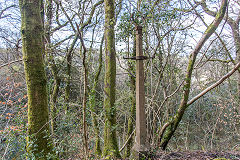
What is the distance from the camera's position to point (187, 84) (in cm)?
257

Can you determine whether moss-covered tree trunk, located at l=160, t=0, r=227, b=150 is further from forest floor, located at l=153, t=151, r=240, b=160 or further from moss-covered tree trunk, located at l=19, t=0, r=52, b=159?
moss-covered tree trunk, located at l=19, t=0, r=52, b=159

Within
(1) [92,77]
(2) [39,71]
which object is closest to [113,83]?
(2) [39,71]

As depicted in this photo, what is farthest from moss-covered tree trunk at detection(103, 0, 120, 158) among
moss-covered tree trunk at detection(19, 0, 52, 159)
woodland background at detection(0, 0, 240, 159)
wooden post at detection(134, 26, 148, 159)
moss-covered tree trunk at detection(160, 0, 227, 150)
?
wooden post at detection(134, 26, 148, 159)

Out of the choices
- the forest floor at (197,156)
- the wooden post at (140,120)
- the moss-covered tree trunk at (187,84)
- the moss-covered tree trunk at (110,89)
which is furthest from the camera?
the moss-covered tree trunk at (110,89)

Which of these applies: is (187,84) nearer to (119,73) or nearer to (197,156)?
(197,156)

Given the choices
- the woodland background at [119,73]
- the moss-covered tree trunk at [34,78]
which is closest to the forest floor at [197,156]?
the woodland background at [119,73]

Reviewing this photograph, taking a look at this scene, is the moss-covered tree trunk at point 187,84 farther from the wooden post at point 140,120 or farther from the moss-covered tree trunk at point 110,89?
the wooden post at point 140,120

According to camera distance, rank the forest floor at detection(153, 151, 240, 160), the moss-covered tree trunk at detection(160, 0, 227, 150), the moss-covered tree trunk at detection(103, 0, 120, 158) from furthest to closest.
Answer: the moss-covered tree trunk at detection(103, 0, 120, 158) < the moss-covered tree trunk at detection(160, 0, 227, 150) < the forest floor at detection(153, 151, 240, 160)

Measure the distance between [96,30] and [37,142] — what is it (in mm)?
3564

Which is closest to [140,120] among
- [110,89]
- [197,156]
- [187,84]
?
[197,156]

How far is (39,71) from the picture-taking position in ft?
8.23

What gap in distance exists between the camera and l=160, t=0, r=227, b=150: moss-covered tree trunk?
2412 mm

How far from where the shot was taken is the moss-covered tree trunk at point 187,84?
7.91 feet

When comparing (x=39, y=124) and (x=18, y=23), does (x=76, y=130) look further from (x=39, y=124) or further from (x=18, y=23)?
(x=18, y=23)
